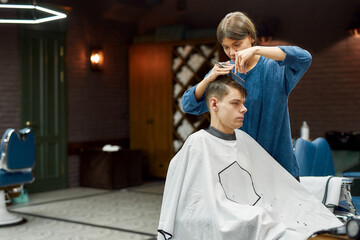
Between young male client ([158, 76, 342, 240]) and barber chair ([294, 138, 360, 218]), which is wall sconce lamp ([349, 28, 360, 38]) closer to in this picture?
barber chair ([294, 138, 360, 218])

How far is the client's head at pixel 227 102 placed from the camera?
63.5 inches

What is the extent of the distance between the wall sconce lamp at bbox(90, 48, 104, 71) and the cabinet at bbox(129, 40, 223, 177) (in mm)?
560

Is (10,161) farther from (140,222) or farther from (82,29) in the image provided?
(82,29)

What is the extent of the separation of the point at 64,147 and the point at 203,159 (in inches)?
205

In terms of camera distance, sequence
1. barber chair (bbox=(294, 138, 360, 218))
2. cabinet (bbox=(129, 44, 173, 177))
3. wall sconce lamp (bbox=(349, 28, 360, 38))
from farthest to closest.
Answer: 1. cabinet (bbox=(129, 44, 173, 177))
2. wall sconce lamp (bbox=(349, 28, 360, 38))
3. barber chair (bbox=(294, 138, 360, 218))

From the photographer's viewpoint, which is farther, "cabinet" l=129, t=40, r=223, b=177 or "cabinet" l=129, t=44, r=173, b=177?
"cabinet" l=129, t=44, r=173, b=177

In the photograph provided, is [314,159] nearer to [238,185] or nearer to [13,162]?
[238,185]

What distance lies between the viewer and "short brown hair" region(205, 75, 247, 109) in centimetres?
162

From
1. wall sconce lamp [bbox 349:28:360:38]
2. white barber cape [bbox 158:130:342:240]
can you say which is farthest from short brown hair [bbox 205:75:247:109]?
wall sconce lamp [bbox 349:28:360:38]

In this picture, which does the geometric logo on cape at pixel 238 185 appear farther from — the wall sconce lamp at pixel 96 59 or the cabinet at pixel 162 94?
the wall sconce lamp at pixel 96 59

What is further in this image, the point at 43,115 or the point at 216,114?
the point at 43,115

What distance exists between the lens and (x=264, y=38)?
6121 mm

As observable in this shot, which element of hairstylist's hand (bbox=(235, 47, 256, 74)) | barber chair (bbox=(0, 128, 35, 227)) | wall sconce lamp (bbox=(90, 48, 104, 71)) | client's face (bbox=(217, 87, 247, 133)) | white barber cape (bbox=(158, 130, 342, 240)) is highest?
wall sconce lamp (bbox=(90, 48, 104, 71))

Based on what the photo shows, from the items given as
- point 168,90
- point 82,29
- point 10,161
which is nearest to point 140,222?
point 10,161
